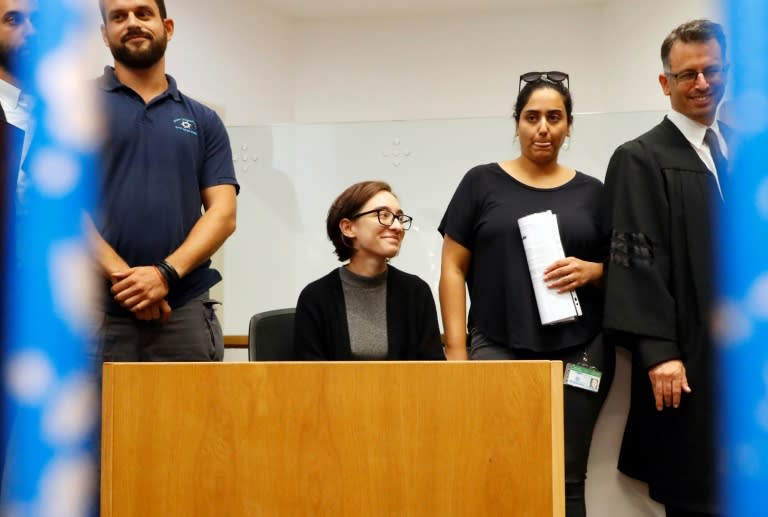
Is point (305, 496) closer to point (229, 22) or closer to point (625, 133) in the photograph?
point (625, 133)

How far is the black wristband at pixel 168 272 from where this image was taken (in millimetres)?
2051

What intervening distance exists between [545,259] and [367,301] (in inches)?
20.2

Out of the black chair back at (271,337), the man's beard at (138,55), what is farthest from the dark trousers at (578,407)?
the man's beard at (138,55)

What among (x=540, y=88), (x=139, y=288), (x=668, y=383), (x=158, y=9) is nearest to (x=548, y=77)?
(x=540, y=88)

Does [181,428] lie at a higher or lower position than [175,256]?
lower

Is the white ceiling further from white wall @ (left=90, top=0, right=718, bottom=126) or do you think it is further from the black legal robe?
the black legal robe

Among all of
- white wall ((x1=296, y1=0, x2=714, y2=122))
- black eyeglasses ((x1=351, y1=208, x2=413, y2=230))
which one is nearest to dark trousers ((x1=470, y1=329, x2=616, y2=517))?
black eyeglasses ((x1=351, y1=208, x2=413, y2=230))

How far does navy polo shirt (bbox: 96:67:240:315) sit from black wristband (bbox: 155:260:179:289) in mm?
69

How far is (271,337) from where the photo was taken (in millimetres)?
2484

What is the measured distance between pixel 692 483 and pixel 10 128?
1.63m

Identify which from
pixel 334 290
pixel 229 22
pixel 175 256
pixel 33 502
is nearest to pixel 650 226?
pixel 334 290

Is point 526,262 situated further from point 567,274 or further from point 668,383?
point 668,383

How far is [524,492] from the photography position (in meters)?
1.42

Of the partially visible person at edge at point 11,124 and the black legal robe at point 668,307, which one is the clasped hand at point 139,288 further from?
the black legal robe at point 668,307
